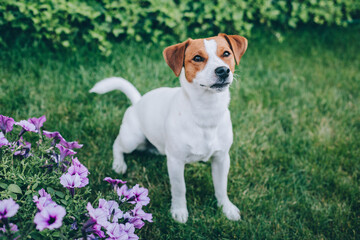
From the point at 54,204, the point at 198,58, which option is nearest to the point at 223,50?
the point at 198,58

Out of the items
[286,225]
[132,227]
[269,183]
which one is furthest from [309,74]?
[132,227]

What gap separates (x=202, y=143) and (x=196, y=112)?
224 millimetres

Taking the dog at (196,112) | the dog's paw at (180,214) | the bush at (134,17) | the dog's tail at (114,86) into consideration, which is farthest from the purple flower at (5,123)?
the bush at (134,17)

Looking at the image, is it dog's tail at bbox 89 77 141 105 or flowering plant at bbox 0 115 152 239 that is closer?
flowering plant at bbox 0 115 152 239

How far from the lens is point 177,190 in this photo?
7.98 ft

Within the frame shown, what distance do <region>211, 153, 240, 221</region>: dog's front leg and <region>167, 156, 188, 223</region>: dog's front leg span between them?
273 millimetres

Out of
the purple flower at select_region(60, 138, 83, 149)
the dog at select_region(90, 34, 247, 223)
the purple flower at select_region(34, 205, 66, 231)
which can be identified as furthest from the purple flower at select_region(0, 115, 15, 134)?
the dog at select_region(90, 34, 247, 223)

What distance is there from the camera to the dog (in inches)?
81.0

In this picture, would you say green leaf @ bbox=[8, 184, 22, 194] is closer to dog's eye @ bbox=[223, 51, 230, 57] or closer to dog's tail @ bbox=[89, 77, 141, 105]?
dog's tail @ bbox=[89, 77, 141, 105]

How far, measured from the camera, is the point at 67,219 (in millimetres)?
1705

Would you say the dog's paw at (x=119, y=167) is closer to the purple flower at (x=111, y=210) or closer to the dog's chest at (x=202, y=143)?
the dog's chest at (x=202, y=143)

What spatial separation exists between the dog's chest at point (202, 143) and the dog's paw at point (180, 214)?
556mm

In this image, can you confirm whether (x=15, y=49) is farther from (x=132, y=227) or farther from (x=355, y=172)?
(x=355, y=172)

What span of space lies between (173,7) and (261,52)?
4.87 feet
